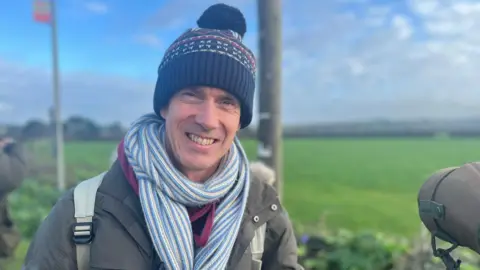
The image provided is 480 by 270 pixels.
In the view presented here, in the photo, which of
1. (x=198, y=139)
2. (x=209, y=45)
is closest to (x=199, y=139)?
(x=198, y=139)

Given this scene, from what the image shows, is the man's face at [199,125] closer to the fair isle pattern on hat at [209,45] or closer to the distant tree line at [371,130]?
the fair isle pattern on hat at [209,45]

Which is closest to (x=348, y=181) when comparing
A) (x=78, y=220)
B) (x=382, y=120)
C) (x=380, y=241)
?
(x=382, y=120)

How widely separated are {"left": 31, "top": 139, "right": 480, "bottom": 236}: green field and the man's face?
301 cm

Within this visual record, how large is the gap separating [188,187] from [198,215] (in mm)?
123

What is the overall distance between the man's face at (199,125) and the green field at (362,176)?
301 cm

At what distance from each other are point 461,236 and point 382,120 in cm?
350

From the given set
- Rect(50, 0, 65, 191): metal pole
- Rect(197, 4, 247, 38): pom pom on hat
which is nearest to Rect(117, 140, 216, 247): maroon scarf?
Rect(197, 4, 247, 38): pom pom on hat

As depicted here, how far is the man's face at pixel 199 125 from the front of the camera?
1546mm

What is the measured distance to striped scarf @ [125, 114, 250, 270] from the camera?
1498mm

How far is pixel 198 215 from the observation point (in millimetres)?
1616

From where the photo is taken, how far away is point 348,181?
4.93 meters

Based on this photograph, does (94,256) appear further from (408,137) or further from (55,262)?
(408,137)

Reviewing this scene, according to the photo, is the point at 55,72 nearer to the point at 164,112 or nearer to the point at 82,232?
the point at 164,112

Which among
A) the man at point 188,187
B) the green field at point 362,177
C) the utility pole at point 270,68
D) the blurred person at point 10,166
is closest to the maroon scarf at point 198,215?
the man at point 188,187
